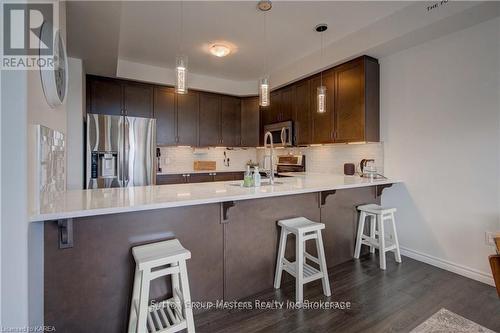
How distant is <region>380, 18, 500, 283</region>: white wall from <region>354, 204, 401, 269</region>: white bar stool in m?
0.38

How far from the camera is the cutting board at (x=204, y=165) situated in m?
4.83

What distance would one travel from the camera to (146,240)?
1.68m

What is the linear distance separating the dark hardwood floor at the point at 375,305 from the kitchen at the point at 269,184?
0.02m

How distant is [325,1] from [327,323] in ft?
9.22

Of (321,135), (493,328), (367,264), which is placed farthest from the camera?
(321,135)

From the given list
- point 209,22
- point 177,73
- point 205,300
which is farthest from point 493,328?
point 209,22

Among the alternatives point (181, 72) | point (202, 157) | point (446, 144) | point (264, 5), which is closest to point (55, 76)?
point (181, 72)

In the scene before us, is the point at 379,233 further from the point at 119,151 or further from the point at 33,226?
the point at 119,151

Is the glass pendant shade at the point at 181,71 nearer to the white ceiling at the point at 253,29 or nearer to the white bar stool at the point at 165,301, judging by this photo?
the white ceiling at the point at 253,29

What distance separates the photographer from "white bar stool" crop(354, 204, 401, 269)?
258 cm

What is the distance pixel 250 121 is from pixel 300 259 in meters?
3.52

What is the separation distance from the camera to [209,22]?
9.10 ft

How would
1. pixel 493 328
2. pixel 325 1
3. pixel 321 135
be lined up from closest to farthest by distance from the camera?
pixel 493 328
pixel 325 1
pixel 321 135

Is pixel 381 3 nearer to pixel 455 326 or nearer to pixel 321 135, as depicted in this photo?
pixel 321 135
